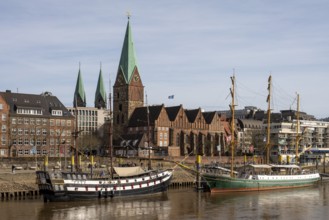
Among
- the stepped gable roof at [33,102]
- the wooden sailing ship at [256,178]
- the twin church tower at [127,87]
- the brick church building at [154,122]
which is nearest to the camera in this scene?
the wooden sailing ship at [256,178]

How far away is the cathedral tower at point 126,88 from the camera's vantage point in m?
176

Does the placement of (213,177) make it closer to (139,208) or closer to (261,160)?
(139,208)

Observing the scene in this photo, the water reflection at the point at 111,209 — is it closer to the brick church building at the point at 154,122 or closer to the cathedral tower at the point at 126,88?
the brick church building at the point at 154,122

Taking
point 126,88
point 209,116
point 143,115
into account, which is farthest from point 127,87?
point 209,116

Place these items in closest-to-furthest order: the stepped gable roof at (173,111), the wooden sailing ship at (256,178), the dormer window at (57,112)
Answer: the wooden sailing ship at (256,178)
the dormer window at (57,112)
the stepped gable roof at (173,111)

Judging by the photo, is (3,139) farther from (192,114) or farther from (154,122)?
(192,114)

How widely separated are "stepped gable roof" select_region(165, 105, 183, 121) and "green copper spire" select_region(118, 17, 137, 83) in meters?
15.4

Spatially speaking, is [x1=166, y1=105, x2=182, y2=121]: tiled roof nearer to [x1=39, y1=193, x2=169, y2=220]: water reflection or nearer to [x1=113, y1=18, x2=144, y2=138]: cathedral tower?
[x1=113, y1=18, x2=144, y2=138]: cathedral tower

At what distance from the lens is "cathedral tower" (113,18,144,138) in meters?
176

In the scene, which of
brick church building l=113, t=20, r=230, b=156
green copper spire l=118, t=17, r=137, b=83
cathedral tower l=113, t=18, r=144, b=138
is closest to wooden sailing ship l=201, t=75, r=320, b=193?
brick church building l=113, t=20, r=230, b=156

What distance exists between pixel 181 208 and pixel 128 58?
110m

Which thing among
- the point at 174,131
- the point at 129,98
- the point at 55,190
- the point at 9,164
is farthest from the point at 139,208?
the point at 129,98

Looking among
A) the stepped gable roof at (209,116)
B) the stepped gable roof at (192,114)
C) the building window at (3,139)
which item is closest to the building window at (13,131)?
the building window at (3,139)

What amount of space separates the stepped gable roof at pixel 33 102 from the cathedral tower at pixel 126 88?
83.5 feet
